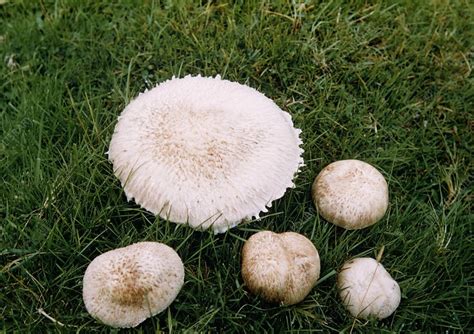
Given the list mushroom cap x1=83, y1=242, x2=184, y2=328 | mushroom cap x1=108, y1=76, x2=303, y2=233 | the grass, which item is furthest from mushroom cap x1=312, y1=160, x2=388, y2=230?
mushroom cap x1=83, y1=242, x2=184, y2=328

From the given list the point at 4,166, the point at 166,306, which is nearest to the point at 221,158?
the point at 166,306

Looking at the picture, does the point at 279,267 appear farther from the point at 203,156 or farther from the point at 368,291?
the point at 203,156

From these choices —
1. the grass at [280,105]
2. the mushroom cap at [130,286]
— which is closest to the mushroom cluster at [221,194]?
the mushroom cap at [130,286]

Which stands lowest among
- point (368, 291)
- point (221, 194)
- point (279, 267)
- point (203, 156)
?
point (368, 291)

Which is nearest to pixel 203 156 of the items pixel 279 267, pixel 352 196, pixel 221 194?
pixel 221 194

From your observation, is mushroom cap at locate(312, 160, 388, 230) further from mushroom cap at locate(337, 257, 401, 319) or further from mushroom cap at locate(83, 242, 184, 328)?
mushroom cap at locate(83, 242, 184, 328)
